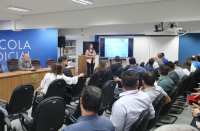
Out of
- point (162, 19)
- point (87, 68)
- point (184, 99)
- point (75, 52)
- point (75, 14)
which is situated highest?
point (75, 14)

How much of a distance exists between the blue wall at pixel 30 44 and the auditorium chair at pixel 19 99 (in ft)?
18.7

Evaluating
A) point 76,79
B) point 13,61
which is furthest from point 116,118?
point 13,61

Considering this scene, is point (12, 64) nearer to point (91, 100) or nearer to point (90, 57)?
point (90, 57)

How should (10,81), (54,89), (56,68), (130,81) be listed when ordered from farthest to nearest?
1. (10,81)
2. (56,68)
3. (54,89)
4. (130,81)

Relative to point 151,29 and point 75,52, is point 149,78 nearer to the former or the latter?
point 151,29

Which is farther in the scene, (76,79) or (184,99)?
(184,99)

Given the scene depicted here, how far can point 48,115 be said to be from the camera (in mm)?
2135

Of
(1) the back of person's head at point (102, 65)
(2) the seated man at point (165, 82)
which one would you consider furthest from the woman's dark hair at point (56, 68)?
(2) the seated man at point (165, 82)

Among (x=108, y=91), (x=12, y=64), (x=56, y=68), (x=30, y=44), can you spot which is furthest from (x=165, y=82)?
(x=30, y=44)

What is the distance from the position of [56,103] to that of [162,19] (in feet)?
14.6

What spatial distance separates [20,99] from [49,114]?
39.6 inches

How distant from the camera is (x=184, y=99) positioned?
534 centimetres

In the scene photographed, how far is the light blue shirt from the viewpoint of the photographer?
173 centimetres

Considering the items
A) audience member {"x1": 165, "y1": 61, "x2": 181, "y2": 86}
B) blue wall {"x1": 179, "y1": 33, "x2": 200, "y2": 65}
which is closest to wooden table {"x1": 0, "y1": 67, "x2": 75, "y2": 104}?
audience member {"x1": 165, "y1": 61, "x2": 181, "y2": 86}
